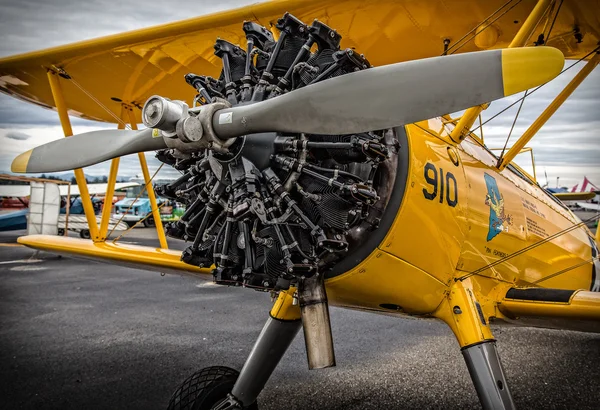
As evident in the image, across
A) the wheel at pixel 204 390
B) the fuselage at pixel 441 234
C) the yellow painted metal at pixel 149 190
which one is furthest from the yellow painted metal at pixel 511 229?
the yellow painted metal at pixel 149 190

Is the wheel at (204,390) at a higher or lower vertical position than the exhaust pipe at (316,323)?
lower

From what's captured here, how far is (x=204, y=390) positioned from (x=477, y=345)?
5.46ft

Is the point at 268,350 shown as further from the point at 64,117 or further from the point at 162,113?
the point at 64,117

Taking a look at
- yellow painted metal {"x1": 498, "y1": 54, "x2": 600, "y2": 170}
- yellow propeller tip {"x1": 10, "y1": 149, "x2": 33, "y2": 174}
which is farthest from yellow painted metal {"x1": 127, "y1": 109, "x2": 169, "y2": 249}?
yellow painted metal {"x1": 498, "y1": 54, "x2": 600, "y2": 170}

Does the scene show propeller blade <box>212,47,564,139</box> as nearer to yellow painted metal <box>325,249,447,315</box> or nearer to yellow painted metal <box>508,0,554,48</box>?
yellow painted metal <box>325,249,447,315</box>

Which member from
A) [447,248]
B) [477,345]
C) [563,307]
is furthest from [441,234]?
[563,307]

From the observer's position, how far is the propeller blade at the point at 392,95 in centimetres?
145

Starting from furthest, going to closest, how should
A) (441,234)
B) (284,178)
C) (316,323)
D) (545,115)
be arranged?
(545,115), (441,234), (316,323), (284,178)

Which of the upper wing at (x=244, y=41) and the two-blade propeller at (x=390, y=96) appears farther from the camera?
the upper wing at (x=244, y=41)

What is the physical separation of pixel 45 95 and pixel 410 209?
430cm

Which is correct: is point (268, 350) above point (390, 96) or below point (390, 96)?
below

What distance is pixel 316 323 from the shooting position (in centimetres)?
213

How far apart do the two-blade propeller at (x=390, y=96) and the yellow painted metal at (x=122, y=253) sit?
Result: 2.05m

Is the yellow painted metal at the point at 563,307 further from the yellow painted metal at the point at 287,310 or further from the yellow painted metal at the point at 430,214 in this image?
the yellow painted metal at the point at 287,310
